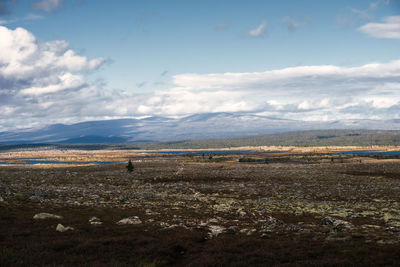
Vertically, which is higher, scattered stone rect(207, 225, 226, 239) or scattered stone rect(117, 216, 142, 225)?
scattered stone rect(117, 216, 142, 225)

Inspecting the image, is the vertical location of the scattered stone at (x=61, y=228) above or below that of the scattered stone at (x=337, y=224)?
above

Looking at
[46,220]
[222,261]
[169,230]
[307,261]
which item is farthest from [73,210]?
[307,261]

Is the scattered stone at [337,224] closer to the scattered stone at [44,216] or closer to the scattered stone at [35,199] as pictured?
the scattered stone at [44,216]

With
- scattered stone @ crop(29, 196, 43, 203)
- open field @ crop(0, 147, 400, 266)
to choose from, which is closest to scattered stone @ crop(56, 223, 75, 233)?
open field @ crop(0, 147, 400, 266)

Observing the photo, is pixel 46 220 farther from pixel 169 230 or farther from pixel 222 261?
pixel 222 261

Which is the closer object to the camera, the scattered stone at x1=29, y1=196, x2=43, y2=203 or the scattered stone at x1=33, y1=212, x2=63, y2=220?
the scattered stone at x1=33, y1=212, x2=63, y2=220

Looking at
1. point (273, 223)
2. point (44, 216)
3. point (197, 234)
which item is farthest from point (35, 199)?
point (273, 223)

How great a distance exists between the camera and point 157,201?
3741cm

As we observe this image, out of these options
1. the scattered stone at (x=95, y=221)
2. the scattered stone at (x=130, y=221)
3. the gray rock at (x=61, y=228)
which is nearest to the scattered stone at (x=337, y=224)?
the scattered stone at (x=130, y=221)

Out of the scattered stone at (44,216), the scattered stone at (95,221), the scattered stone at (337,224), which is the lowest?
the scattered stone at (337,224)

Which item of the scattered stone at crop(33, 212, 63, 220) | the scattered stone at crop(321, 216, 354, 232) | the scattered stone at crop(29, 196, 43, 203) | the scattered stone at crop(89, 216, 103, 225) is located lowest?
the scattered stone at crop(321, 216, 354, 232)

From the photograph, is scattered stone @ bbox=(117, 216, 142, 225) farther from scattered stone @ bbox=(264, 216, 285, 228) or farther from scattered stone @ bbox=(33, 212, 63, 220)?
scattered stone @ bbox=(264, 216, 285, 228)

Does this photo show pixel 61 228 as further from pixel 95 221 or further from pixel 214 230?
pixel 214 230

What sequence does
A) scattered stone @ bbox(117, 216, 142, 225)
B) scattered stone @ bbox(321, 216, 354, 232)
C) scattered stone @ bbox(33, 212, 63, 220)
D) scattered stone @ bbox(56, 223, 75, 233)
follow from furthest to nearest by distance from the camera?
scattered stone @ bbox(117, 216, 142, 225)
scattered stone @ bbox(33, 212, 63, 220)
scattered stone @ bbox(321, 216, 354, 232)
scattered stone @ bbox(56, 223, 75, 233)
